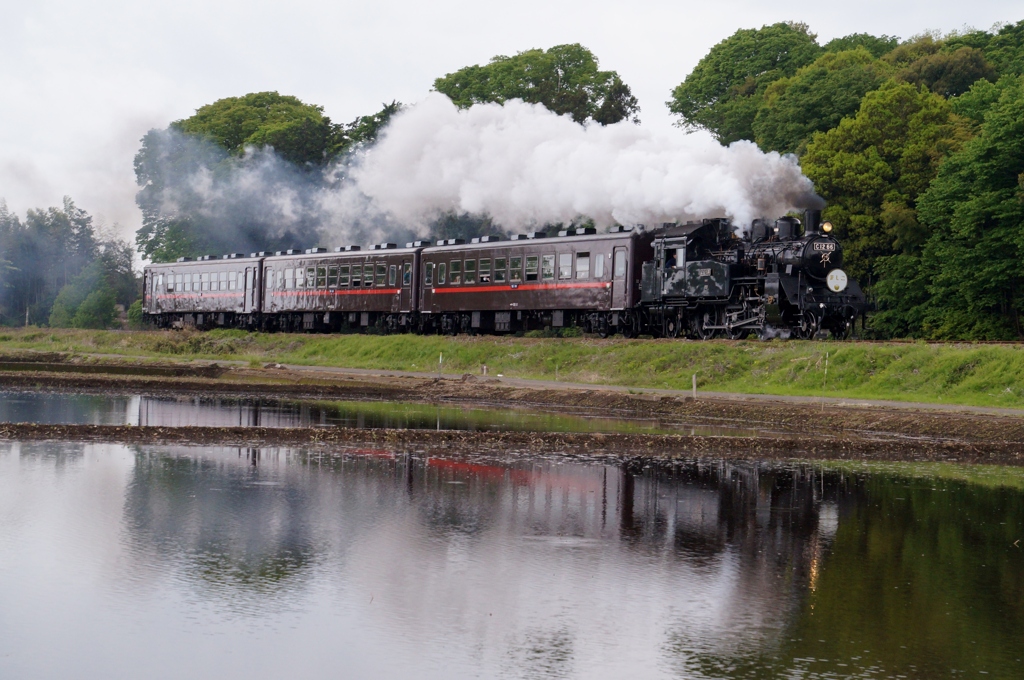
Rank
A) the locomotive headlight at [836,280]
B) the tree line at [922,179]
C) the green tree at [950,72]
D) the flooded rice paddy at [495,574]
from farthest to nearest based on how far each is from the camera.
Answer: the green tree at [950,72], the tree line at [922,179], the locomotive headlight at [836,280], the flooded rice paddy at [495,574]

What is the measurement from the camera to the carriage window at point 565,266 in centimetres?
4422

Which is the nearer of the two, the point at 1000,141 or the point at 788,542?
the point at 788,542

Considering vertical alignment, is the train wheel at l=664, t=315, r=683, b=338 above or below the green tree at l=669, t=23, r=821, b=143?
below

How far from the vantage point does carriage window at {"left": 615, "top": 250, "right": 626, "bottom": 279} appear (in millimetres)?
41844

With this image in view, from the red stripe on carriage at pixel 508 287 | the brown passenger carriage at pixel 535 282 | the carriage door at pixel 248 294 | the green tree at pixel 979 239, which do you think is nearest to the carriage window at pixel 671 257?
the brown passenger carriage at pixel 535 282

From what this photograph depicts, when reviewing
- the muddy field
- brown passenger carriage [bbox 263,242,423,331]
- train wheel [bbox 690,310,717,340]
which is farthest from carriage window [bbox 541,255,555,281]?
brown passenger carriage [bbox 263,242,423,331]

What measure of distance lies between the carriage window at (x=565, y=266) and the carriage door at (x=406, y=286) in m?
10.8

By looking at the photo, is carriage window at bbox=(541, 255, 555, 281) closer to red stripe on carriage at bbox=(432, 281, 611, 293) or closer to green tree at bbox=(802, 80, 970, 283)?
red stripe on carriage at bbox=(432, 281, 611, 293)

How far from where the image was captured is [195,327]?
69.4m

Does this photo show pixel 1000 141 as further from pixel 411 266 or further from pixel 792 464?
pixel 792 464

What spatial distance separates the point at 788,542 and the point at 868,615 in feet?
9.80

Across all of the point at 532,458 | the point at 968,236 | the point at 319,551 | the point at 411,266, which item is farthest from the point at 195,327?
the point at 319,551

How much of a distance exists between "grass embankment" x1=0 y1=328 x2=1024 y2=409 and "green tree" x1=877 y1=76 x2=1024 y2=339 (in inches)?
579

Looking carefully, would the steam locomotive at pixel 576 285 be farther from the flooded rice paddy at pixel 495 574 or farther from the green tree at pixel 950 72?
the green tree at pixel 950 72
